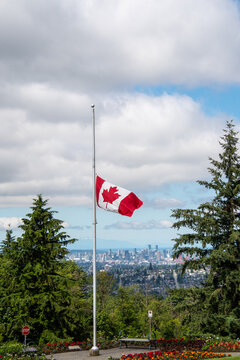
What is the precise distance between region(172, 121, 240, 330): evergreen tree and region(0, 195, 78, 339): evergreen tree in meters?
7.06

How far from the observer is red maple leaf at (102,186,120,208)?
51.4 feet

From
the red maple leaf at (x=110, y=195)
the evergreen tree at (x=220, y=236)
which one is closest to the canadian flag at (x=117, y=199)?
the red maple leaf at (x=110, y=195)

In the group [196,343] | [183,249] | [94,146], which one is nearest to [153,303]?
[183,249]

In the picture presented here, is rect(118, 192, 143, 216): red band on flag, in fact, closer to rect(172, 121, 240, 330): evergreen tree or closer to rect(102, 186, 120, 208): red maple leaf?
rect(102, 186, 120, 208): red maple leaf

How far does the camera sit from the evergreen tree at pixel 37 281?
847 inches

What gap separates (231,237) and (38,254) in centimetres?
1095

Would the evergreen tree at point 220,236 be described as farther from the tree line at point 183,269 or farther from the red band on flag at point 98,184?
the red band on flag at point 98,184

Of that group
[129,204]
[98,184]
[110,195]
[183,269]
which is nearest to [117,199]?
[110,195]

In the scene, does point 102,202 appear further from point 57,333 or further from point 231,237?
point 57,333

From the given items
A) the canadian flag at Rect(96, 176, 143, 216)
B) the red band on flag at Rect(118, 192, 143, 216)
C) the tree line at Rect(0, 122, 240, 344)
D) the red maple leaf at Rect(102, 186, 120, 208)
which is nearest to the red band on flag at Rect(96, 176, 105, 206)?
the canadian flag at Rect(96, 176, 143, 216)

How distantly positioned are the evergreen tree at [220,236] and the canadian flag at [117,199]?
294 inches

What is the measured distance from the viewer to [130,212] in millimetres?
15430

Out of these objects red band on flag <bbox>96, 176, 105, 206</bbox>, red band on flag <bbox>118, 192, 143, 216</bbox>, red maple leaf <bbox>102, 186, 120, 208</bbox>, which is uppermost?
red band on flag <bbox>96, 176, 105, 206</bbox>

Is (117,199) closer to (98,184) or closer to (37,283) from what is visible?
(98,184)
